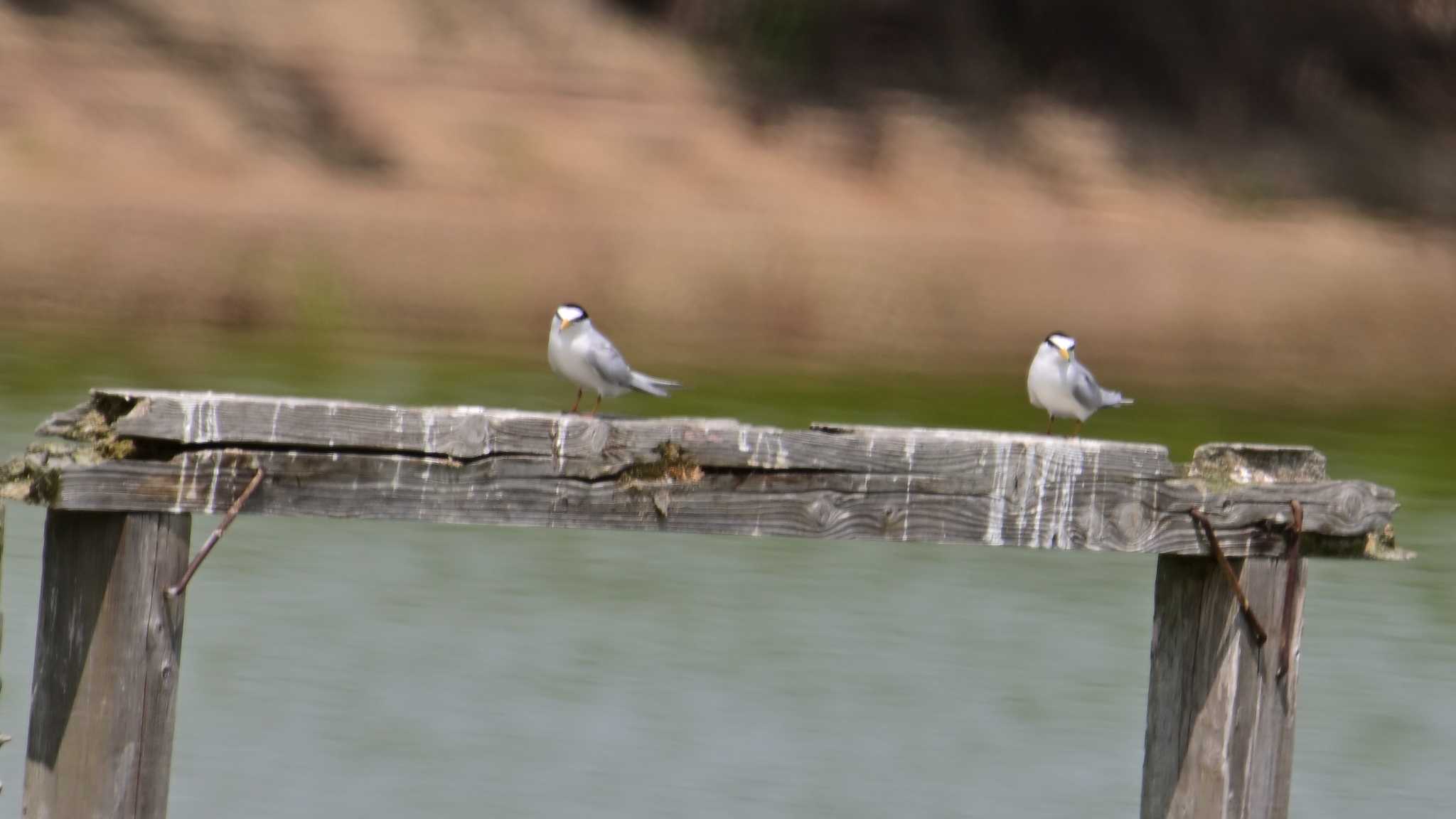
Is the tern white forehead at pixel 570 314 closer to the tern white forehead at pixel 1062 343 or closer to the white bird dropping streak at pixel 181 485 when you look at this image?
the tern white forehead at pixel 1062 343

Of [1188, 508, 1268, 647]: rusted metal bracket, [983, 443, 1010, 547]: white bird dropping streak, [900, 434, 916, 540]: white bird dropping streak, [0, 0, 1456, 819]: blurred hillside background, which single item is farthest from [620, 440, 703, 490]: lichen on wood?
[0, 0, 1456, 819]: blurred hillside background

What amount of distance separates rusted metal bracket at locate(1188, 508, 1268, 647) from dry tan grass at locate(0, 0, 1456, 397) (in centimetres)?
1181

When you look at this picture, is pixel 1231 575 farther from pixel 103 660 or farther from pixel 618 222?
pixel 618 222

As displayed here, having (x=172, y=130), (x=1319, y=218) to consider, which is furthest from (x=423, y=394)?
(x=1319, y=218)

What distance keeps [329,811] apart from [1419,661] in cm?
466

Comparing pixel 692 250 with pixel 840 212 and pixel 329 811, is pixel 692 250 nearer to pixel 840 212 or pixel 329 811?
pixel 840 212

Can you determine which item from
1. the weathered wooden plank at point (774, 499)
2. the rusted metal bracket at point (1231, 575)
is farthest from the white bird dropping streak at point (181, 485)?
the rusted metal bracket at point (1231, 575)

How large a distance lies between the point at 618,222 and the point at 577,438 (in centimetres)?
1864

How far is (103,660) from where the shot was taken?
13.0 feet

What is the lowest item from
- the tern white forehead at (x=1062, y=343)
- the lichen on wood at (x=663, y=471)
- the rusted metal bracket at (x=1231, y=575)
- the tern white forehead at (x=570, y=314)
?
the rusted metal bracket at (x=1231, y=575)

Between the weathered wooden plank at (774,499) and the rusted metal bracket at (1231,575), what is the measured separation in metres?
0.03

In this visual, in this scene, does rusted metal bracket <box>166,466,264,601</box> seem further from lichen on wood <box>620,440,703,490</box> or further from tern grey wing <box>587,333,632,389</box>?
tern grey wing <box>587,333,632,389</box>

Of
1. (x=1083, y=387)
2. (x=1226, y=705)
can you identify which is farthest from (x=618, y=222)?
(x=1226, y=705)

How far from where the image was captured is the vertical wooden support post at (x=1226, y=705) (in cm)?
446
